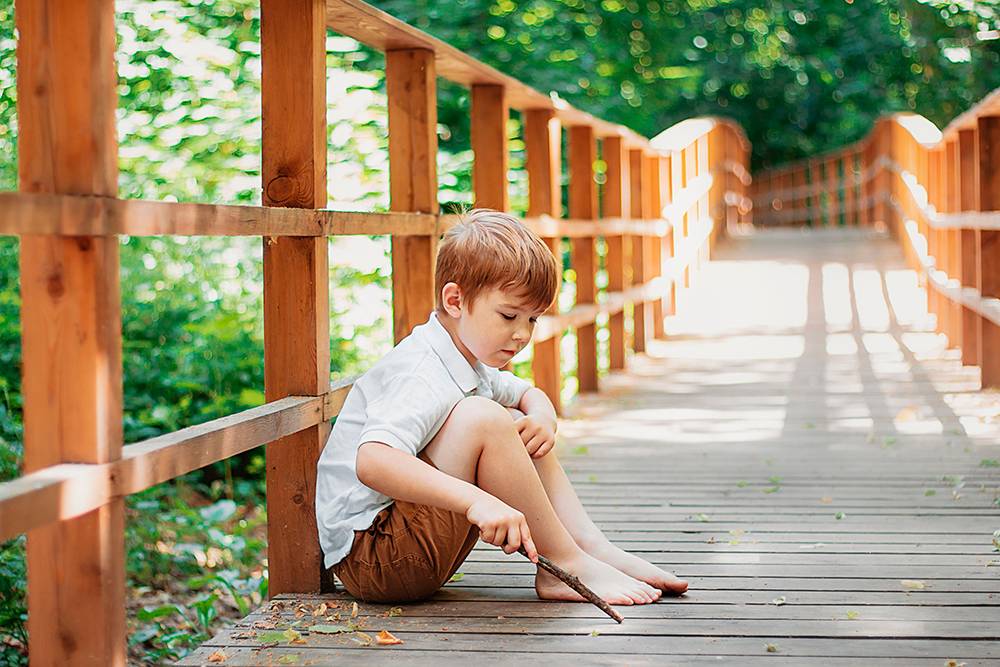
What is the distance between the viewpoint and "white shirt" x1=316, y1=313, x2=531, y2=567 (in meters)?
2.60

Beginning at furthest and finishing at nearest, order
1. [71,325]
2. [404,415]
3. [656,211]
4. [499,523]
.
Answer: [656,211] < [404,415] < [499,523] < [71,325]

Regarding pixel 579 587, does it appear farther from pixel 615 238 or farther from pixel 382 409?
pixel 615 238

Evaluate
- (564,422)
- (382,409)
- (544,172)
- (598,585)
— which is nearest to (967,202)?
(544,172)

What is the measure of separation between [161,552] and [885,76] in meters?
15.4

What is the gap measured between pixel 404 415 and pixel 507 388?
1.64 ft

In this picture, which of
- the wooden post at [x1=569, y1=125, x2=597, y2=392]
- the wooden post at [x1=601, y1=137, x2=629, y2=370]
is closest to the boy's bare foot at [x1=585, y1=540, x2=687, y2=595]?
the wooden post at [x1=569, y1=125, x2=597, y2=392]

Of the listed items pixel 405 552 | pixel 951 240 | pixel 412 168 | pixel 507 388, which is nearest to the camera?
pixel 405 552

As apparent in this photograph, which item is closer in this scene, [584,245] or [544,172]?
[544,172]

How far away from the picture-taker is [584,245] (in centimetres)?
626

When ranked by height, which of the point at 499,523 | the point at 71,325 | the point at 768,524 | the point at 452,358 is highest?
the point at 71,325

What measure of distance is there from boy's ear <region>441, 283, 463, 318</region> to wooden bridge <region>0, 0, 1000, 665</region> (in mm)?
258

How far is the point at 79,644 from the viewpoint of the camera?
203 centimetres

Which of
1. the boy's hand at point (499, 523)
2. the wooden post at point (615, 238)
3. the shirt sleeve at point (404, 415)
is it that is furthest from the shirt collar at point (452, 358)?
the wooden post at point (615, 238)

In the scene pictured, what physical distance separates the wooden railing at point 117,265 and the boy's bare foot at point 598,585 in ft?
1.54
